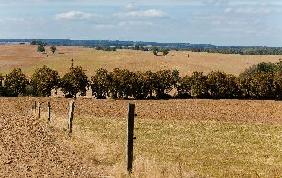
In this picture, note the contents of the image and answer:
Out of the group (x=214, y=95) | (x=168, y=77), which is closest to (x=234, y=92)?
(x=214, y=95)

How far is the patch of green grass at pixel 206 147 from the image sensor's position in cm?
1909

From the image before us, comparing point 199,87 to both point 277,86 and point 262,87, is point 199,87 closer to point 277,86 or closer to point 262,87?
point 262,87

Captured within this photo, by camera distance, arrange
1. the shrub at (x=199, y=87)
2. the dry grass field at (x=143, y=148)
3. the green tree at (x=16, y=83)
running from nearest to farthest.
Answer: the dry grass field at (x=143, y=148), the green tree at (x=16, y=83), the shrub at (x=199, y=87)

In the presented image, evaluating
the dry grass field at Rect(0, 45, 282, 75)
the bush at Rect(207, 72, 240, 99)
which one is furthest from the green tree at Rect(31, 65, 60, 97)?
the dry grass field at Rect(0, 45, 282, 75)

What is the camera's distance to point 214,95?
7656cm

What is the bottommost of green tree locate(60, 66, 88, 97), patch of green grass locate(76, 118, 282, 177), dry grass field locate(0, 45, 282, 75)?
dry grass field locate(0, 45, 282, 75)

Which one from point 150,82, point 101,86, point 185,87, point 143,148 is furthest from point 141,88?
point 143,148

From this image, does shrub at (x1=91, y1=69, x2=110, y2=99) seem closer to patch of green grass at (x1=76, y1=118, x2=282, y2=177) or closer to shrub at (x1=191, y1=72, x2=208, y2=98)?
shrub at (x1=191, y1=72, x2=208, y2=98)

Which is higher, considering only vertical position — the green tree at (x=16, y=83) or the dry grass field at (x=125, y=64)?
the green tree at (x=16, y=83)

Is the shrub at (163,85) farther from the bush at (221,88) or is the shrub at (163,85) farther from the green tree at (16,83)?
the green tree at (16,83)

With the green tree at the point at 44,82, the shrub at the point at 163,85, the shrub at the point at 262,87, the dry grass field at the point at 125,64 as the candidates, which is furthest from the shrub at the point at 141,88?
the dry grass field at the point at 125,64

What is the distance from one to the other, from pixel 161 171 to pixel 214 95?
211 feet

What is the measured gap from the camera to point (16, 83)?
75.1m

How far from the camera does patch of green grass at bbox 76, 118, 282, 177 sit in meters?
19.1
